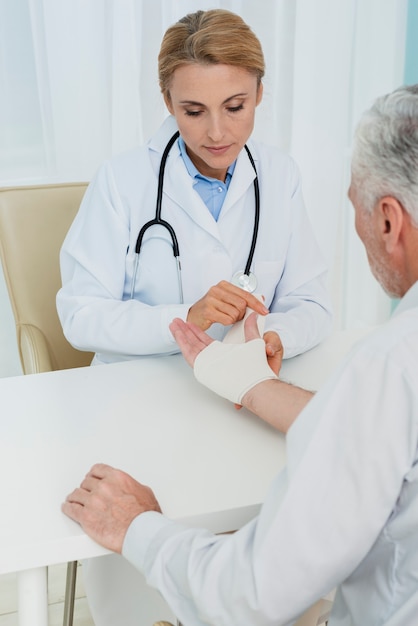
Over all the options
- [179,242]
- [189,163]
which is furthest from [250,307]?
[189,163]

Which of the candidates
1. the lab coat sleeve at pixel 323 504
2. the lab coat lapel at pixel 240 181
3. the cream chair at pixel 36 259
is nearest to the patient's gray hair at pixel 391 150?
the lab coat sleeve at pixel 323 504

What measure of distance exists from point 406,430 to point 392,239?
0.69ft

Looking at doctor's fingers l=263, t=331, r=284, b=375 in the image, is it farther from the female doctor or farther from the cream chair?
the cream chair

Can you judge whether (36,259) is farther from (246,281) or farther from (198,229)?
(246,281)

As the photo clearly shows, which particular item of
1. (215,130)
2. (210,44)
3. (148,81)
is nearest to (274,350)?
(215,130)

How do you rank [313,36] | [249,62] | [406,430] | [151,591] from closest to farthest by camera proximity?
[406,430], [151,591], [249,62], [313,36]

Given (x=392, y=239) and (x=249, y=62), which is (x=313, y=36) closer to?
(x=249, y=62)

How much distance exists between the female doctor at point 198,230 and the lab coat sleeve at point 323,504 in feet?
1.95

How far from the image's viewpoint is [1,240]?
178cm

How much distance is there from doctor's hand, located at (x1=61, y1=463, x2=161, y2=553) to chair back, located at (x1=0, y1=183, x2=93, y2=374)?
80cm

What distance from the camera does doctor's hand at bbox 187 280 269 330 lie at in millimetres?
1387

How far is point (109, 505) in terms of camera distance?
0.95 metres

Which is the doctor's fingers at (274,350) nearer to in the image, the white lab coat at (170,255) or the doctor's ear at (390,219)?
the white lab coat at (170,255)

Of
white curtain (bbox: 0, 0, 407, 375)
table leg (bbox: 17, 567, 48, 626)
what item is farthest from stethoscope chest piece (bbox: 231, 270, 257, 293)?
white curtain (bbox: 0, 0, 407, 375)
